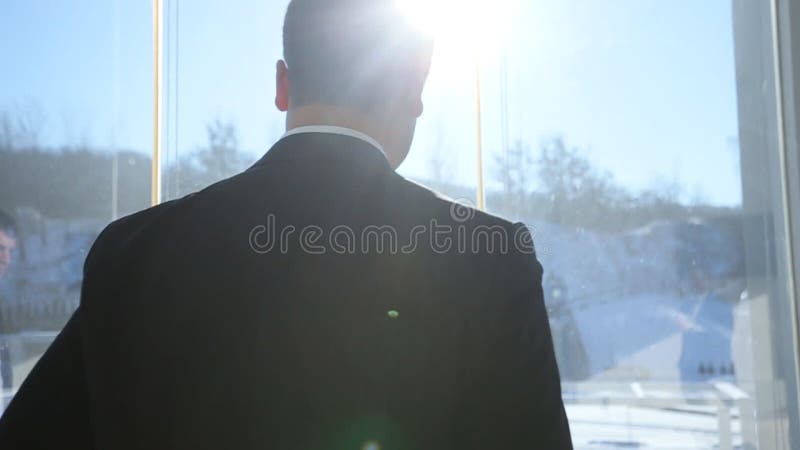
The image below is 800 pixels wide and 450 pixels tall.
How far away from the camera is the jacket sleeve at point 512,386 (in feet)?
2.07

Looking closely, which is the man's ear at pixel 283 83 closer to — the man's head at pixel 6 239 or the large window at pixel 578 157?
the large window at pixel 578 157

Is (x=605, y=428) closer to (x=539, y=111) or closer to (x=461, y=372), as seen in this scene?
(x=539, y=111)

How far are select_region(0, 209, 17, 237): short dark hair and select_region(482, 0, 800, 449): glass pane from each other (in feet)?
3.58

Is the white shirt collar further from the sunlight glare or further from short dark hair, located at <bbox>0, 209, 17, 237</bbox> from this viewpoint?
short dark hair, located at <bbox>0, 209, 17, 237</bbox>

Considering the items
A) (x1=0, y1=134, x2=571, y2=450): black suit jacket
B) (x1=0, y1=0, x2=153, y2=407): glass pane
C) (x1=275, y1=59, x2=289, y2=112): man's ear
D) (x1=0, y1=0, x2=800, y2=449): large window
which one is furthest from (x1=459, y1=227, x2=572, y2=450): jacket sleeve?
(x1=0, y1=0, x2=153, y2=407): glass pane

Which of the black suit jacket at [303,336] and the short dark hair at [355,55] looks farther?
the short dark hair at [355,55]

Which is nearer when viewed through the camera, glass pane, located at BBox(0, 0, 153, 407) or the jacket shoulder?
the jacket shoulder

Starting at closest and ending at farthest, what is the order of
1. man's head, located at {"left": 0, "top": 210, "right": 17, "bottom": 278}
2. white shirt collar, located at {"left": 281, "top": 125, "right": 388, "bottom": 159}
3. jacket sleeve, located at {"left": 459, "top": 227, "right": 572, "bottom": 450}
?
1. jacket sleeve, located at {"left": 459, "top": 227, "right": 572, "bottom": 450}
2. white shirt collar, located at {"left": 281, "top": 125, "right": 388, "bottom": 159}
3. man's head, located at {"left": 0, "top": 210, "right": 17, "bottom": 278}

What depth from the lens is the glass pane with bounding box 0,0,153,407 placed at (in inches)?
72.0

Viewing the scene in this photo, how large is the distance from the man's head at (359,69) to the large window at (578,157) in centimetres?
117

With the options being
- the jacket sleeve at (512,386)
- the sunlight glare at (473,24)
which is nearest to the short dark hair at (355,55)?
the jacket sleeve at (512,386)

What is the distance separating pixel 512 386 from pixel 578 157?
4.51 feet

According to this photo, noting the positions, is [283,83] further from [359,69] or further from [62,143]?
[62,143]

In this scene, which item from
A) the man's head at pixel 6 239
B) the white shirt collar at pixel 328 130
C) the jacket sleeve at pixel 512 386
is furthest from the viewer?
the man's head at pixel 6 239
